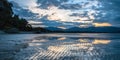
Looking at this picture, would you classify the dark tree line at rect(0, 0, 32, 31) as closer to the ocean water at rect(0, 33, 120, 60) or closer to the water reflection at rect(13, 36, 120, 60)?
the ocean water at rect(0, 33, 120, 60)

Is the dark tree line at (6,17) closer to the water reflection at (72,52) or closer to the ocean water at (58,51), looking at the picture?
the ocean water at (58,51)

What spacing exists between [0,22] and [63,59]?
12097cm

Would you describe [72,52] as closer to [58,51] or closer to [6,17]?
[58,51]

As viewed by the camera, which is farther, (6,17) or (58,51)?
(6,17)

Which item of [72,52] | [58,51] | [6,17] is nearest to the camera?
[72,52]

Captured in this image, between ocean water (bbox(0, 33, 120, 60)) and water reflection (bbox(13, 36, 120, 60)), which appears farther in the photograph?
ocean water (bbox(0, 33, 120, 60))

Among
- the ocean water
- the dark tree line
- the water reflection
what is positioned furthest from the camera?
the dark tree line

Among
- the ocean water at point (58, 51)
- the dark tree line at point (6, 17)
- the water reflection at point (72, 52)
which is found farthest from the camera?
the dark tree line at point (6, 17)

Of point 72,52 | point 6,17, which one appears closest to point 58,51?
point 72,52

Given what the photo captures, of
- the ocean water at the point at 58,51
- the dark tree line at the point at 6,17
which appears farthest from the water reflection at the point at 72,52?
the dark tree line at the point at 6,17

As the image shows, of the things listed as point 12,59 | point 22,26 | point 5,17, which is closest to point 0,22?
point 5,17

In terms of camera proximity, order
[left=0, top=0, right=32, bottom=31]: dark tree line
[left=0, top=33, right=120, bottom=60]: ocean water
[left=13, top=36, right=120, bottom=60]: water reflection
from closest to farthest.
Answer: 1. [left=13, top=36, right=120, bottom=60]: water reflection
2. [left=0, top=33, right=120, bottom=60]: ocean water
3. [left=0, top=0, right=32, bottom=31]: dark tree line

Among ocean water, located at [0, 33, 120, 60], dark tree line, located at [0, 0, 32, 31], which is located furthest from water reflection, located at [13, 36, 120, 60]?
dark tree line, located at [0, 0, 32, 31]

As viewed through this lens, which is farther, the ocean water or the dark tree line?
the dark tree line
